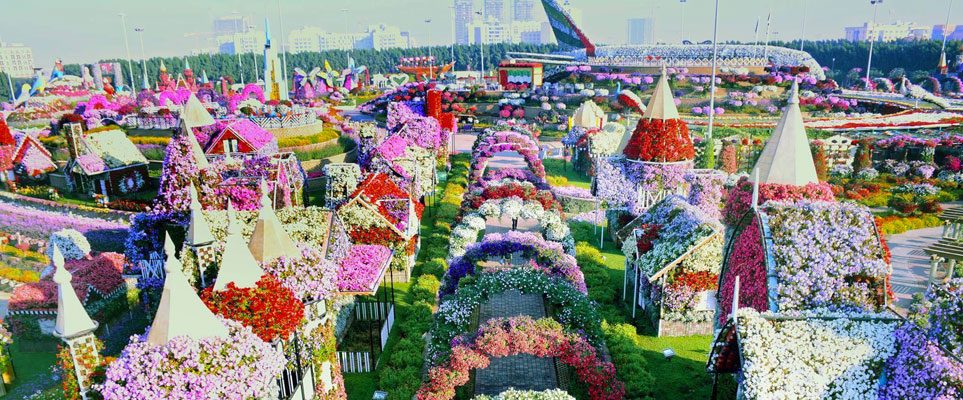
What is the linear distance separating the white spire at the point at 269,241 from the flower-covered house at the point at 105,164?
76.4 feet

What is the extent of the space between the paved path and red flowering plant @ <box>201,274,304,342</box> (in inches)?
729

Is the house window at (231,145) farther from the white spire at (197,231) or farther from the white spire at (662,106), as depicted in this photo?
the white spire at (662,106)

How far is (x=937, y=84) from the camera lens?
80625 mm

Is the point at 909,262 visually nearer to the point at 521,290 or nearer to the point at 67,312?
the point at 521,290

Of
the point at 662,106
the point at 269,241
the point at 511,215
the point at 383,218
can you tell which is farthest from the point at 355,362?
the point at 662,106

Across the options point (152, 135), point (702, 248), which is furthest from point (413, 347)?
point (152, 135)

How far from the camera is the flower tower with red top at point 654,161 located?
76.5ft

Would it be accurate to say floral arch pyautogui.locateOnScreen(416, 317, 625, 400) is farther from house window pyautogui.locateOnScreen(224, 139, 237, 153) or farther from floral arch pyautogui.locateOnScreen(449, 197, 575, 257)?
house window pyautogui.locateOnScreen(224, 139, 237, 153)

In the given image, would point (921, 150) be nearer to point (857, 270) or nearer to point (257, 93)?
point (857, 270)

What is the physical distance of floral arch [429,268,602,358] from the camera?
46.2 ft

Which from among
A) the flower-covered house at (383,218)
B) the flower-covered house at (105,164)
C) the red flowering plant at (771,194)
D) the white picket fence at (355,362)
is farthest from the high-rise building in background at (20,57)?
the red flowering plant at (771,194)

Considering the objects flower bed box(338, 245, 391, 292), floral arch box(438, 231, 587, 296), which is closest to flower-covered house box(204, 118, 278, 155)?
flower bed box(338, 245, 391, 292)

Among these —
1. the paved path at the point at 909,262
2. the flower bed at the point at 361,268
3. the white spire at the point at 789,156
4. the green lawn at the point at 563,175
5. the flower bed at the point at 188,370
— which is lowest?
the paved path at the point at 909,262

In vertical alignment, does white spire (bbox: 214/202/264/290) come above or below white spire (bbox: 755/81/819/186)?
below
